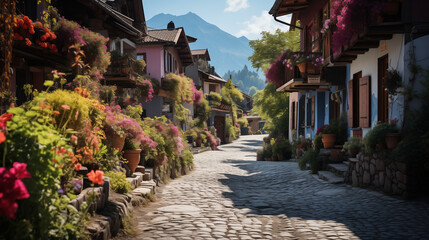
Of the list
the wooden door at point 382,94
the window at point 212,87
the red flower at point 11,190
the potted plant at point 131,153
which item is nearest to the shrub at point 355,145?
the wooden door at point 382,94

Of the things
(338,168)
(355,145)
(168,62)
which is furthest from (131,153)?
(168,62)

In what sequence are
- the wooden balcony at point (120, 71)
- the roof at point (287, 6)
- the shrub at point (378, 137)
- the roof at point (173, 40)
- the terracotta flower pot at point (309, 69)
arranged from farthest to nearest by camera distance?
the roof at point (173, 40), the roof at point (287, 6), the wooden balcony at point (120, 71), the terracotta flower pot at point (309, 69), the shrub at point (378, 137)

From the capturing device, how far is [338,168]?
1067 cm

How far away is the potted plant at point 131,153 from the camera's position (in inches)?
328

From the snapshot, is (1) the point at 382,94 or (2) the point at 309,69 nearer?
(1) the point at 382,94

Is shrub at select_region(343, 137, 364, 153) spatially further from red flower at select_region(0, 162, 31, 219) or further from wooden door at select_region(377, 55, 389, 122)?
red flower at select_region(0, 162, 31, 219)

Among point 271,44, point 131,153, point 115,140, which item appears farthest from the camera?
point 271,44

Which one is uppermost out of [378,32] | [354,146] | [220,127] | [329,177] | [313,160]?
[378,32]

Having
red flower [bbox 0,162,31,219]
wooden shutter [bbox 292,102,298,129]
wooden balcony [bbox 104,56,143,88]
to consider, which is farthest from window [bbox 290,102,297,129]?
red flower [bbox 0,162,31,219]

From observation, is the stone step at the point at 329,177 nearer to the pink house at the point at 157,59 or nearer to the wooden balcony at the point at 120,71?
the wooden balcony at the point at 120,71

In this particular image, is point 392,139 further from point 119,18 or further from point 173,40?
point 173,40

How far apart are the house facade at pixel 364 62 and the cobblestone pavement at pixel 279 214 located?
7.66ft

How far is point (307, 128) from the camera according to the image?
18.3 meters

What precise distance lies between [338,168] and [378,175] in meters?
2.27
